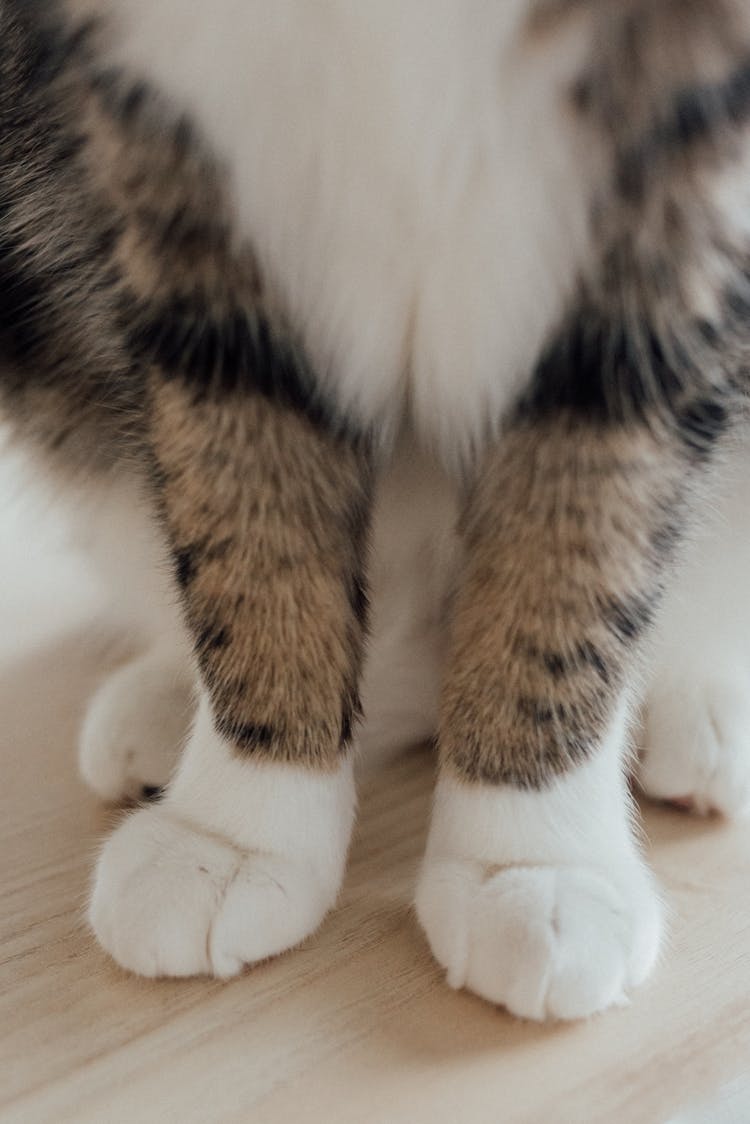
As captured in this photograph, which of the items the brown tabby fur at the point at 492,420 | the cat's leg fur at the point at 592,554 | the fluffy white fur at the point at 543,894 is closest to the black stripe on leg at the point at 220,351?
the brown tabby fur at the point at 492,420

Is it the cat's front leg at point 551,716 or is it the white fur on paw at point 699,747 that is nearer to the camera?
the cat's front leg at point 551,716

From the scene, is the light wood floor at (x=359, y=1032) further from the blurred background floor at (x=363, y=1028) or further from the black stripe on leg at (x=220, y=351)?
the black stripe on leg at (x=220, y=351)

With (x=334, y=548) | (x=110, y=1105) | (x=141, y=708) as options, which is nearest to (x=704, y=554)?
(x=334, y=548)

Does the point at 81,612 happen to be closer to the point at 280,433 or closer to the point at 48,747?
the point at 48,747

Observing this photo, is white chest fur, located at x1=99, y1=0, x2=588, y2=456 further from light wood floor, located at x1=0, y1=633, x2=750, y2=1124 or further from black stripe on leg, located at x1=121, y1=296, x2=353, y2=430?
light wood floor, located at x1=0, y1=633, x2=750, y2=1124

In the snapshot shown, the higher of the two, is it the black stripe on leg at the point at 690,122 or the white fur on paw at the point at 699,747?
the black stripe on leg at the point at 690,122

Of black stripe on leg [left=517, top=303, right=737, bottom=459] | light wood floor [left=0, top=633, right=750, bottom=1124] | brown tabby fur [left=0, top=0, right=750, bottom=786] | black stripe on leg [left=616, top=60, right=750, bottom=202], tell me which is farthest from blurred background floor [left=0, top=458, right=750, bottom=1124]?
black stripe on leg [left=616, top=60, right=750, bottom=202]
